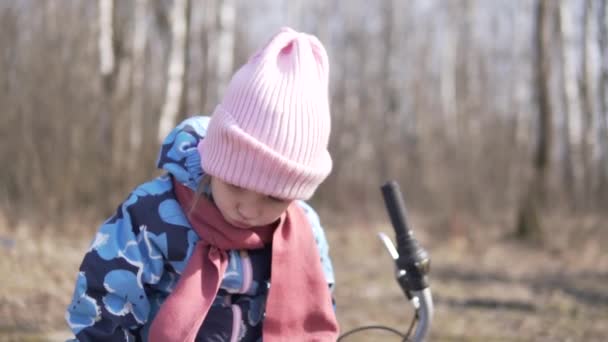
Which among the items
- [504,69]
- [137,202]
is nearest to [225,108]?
[137,202]

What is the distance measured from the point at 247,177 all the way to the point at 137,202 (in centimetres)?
33

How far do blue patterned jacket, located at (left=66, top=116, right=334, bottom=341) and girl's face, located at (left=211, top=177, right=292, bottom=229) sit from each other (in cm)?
11

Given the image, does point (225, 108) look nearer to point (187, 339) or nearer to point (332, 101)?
point (187, 339)

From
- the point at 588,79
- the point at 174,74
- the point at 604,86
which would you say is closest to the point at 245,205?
the point at 174,74

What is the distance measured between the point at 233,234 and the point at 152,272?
225 millimetres

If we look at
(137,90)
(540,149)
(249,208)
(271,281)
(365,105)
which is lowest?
(365,105)

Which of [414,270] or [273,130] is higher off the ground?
[273,130]

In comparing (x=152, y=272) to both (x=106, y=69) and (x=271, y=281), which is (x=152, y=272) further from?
(x=106, y=69)

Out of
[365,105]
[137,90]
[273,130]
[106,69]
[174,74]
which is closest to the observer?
[273,130]

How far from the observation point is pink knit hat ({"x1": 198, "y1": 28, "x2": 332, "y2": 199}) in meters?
2.03

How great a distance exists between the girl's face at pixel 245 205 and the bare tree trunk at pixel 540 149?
9.66 metres

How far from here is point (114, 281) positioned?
6.85 ft

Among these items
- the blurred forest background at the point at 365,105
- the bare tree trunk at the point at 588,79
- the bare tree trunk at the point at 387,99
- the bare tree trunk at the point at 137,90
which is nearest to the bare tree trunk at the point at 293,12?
the blurred forest background at the point at 365,105

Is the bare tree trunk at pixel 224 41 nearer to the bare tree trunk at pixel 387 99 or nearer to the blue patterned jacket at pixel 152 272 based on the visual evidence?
the bare tree trunk at pixel 387 99
